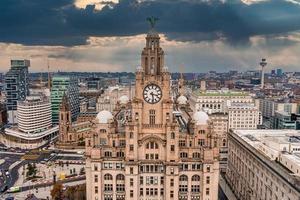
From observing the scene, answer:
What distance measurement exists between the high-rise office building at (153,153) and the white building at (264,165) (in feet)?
51.3

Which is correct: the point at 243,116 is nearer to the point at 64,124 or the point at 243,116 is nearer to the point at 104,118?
the point at 64,124

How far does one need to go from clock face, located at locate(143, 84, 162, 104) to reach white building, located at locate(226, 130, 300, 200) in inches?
1422

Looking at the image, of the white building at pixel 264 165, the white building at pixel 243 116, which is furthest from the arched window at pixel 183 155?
the white building at pixel 243 116

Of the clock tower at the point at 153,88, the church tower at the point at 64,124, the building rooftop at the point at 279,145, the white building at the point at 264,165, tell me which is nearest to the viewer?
the white building at the point at 264,165

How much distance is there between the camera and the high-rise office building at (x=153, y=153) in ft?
283

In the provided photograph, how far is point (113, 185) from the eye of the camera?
292ft

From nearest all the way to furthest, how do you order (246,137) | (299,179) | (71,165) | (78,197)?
(299,179) → (78,197) → (246,137) → (71,165)

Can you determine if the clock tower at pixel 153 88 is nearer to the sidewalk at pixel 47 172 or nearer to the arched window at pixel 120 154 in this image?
the arched window at pixel 120 154

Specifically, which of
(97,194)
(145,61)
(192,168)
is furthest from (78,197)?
(145,61)

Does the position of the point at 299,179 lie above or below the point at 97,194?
above

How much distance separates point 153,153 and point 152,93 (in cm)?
1609

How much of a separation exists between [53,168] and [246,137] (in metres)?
88.6

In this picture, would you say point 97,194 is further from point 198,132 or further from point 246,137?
point 246,137

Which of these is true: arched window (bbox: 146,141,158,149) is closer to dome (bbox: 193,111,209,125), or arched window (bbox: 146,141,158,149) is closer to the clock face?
the clock face
